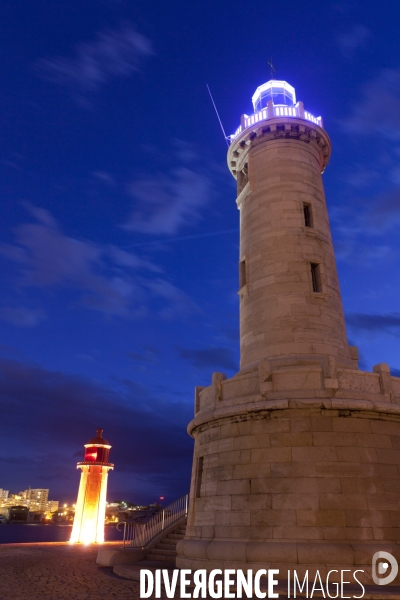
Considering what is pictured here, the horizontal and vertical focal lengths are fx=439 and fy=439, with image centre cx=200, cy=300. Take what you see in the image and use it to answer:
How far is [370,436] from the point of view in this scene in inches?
474

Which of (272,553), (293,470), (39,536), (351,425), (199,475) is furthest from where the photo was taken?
(39,536)

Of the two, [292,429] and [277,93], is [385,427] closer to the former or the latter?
[292,429]

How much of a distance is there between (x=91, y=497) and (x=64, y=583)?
17.3 meters

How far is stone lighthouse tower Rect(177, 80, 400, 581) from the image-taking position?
1087cm

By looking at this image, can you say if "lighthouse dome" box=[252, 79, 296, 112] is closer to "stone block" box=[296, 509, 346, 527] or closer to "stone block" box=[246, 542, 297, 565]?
"stone block" box=[296, 509, 346, 527]

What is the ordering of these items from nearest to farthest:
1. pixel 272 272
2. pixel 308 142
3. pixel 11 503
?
pixel 272 272 < pixel 308 142 < pixel 11 503

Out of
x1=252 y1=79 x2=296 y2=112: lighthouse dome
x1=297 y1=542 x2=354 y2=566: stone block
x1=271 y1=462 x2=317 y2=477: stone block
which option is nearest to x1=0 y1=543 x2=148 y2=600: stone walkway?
x1=297 y1=542 x2=354 y2=566: stone block

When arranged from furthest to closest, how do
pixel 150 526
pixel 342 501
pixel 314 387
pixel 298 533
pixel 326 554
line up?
pixel 150 526 < pixel 314 387 < pixel 342 501 < pixel 298 533 < pixel 326 554

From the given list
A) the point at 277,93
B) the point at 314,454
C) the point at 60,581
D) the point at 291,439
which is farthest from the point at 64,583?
the point at 277,93

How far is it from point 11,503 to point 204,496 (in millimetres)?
217977

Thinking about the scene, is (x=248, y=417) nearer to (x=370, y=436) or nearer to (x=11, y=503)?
(x=370, y=436)

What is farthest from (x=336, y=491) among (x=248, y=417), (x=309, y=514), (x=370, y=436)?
(x=248, y=417)

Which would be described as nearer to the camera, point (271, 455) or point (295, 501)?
point (295, 501)

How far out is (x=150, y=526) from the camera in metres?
18.4
